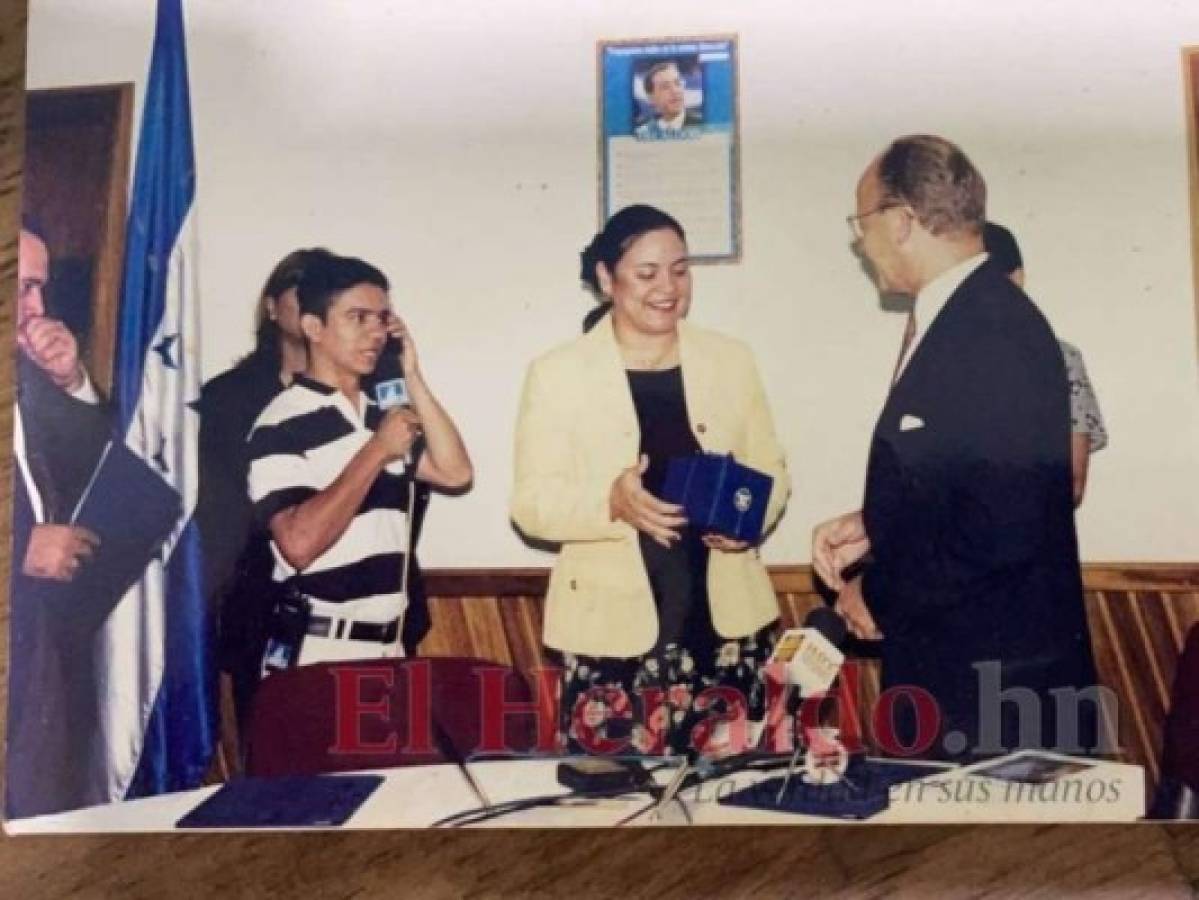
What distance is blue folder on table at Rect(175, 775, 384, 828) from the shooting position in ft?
3.61

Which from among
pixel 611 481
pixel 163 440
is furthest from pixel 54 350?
pixel 611 481

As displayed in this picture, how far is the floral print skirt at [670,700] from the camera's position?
1.10 meters

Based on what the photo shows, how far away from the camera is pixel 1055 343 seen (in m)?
1.11

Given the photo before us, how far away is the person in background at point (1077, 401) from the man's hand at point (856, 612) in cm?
20

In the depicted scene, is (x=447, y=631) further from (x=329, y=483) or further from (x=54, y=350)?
(x=54, y=350)

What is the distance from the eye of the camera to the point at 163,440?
115cm

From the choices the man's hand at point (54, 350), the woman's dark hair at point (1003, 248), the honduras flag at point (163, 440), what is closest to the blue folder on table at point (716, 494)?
the woman's dark hair at point (1003, 248)

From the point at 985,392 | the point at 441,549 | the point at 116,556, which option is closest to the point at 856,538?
the point at 985,392

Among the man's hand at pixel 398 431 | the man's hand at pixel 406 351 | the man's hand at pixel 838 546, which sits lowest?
the man's hand at pixel 838 546

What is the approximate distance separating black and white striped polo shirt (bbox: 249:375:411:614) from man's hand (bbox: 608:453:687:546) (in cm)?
19

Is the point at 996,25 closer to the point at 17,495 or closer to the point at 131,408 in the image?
the point at 131,408

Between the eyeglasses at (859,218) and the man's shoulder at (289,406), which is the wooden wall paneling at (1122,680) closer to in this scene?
the eyeglasses at (859,218)

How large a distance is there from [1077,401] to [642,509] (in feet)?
1.26

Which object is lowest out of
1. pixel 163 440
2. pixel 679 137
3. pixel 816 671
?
pixel 816 671
